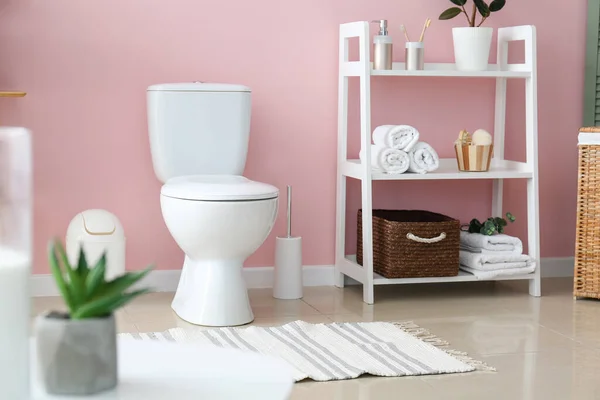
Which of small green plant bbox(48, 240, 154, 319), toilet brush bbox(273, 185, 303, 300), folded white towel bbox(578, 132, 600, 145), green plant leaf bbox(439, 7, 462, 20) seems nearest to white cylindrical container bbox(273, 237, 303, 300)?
toilet brush bbox(273, 185, 303, 300)

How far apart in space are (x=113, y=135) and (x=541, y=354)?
1.66 metres

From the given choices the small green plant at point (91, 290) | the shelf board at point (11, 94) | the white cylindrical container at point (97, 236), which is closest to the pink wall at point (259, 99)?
the white cylindrical container at point (97, 236)

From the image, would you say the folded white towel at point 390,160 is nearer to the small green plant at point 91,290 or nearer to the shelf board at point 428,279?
the shelf board at point 428,279

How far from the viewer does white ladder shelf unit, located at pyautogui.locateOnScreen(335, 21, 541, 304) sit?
3.15m

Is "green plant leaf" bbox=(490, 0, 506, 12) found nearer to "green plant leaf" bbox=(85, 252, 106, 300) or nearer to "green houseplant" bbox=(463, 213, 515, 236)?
"green houseplant" bbox=(463, 213, 515, 236)

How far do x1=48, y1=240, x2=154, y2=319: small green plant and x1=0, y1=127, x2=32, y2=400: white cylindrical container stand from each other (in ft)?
0.17

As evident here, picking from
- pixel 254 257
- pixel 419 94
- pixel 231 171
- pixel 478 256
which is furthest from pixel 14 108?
pixel 478 256

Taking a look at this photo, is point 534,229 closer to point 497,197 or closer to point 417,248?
point 497,197

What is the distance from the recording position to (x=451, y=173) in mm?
3248

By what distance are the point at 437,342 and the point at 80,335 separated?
167 cm

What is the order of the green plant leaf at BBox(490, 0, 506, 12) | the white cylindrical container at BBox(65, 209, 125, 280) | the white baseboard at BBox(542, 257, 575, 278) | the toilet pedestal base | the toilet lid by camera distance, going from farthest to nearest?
the white baseboard at BBox(542, 257, 575, 278), the green plant leaf at BBox(490, 0, 506, 12), the white cylindrical container at BBox(65, 209, 125, 280), the toilet pedestal base, the toilet lid

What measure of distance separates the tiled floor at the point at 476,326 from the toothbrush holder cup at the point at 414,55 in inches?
33.8

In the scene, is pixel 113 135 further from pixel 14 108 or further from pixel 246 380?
pixel 246 380

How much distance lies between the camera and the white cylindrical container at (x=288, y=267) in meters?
3.24
